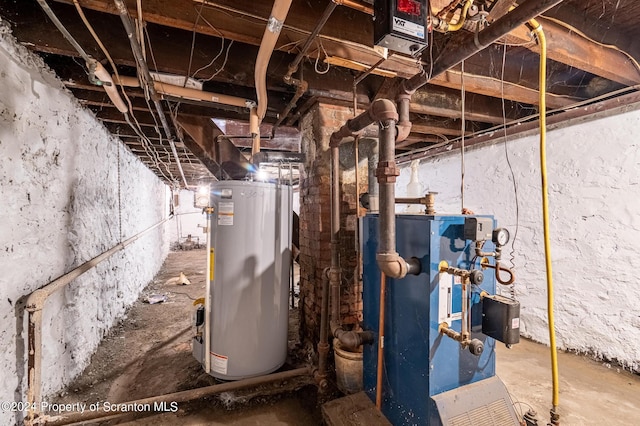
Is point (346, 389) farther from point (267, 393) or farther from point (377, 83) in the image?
point (377, 83)

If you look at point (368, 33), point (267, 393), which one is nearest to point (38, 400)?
point (267, 393)

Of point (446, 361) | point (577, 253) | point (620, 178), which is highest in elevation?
point (620, 178)

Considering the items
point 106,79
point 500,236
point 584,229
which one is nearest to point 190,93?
point 106,79

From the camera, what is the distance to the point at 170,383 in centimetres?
200

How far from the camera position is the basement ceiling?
1318mm

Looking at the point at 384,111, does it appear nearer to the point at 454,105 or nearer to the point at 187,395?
the point at 454,105

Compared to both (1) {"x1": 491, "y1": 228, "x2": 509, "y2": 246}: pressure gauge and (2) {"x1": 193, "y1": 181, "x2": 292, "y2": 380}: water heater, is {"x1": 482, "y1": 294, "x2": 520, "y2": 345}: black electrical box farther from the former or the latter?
(2) {"x1": 193, "y1": 181, "x2": 292, "y2": 380}: water heater

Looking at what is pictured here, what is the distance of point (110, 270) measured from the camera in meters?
2.86

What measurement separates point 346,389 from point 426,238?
1147 mm

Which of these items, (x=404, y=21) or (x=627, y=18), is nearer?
(x=404, y=21)

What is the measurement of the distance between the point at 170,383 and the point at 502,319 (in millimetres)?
2171

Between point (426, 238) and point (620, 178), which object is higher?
point (620, 178)

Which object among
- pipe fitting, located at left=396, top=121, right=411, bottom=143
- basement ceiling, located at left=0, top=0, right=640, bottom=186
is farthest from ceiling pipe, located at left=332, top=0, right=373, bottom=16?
pipe fitting, located at left=396, top=121, right=411, bottom=143

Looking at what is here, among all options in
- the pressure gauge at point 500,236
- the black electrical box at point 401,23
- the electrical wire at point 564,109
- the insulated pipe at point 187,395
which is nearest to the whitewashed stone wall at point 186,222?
the insulated pipe at point 187,395
